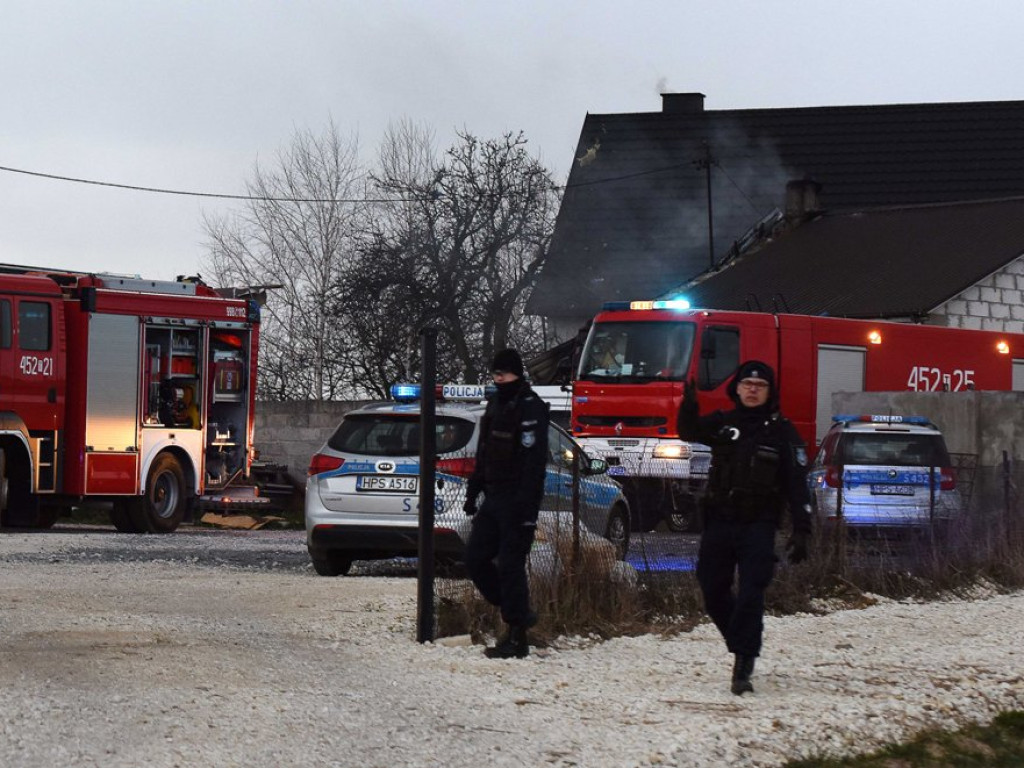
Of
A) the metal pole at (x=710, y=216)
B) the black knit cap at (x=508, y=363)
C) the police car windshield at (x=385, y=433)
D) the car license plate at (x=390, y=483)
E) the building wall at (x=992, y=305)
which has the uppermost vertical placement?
the metal pole at (x=710, y=216)

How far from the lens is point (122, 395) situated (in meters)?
22.6

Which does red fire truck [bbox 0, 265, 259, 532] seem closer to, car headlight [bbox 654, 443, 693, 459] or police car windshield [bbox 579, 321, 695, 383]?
police car windshield [bbox 579, 321, 695, 383]

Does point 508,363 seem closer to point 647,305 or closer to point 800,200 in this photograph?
point 647,305

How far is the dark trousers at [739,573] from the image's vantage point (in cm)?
917

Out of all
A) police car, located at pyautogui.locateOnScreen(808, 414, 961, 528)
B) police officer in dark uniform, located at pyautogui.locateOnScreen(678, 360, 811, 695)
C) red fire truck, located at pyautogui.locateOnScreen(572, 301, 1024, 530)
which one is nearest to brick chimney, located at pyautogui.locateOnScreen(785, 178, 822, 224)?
red fire truck, located at pyautogui.locateOnScreen(572, 301, 1024, 530)

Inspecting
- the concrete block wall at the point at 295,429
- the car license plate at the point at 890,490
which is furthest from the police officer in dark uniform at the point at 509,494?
the concrete block wall at the point at 295,429

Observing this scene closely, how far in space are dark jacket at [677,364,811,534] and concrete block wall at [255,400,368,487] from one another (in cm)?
2021

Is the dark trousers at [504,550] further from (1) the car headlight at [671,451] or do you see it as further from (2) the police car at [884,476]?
(1) the car headlight at [671,451]

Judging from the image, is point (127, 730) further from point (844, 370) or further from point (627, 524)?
point (844, 370)

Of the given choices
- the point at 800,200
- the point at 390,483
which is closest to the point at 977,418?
the point at 390,483

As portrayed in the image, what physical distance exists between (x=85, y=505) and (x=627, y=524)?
438 inches

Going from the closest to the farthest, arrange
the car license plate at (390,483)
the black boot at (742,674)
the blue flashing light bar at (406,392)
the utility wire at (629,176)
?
the black boot at (742,674) → the blue flashing light bar at (406,392) → the car license plate at (390,483) → the utility wire at (629,176)

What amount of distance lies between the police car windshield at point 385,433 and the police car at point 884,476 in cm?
318

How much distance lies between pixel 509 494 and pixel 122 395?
43.9ft
